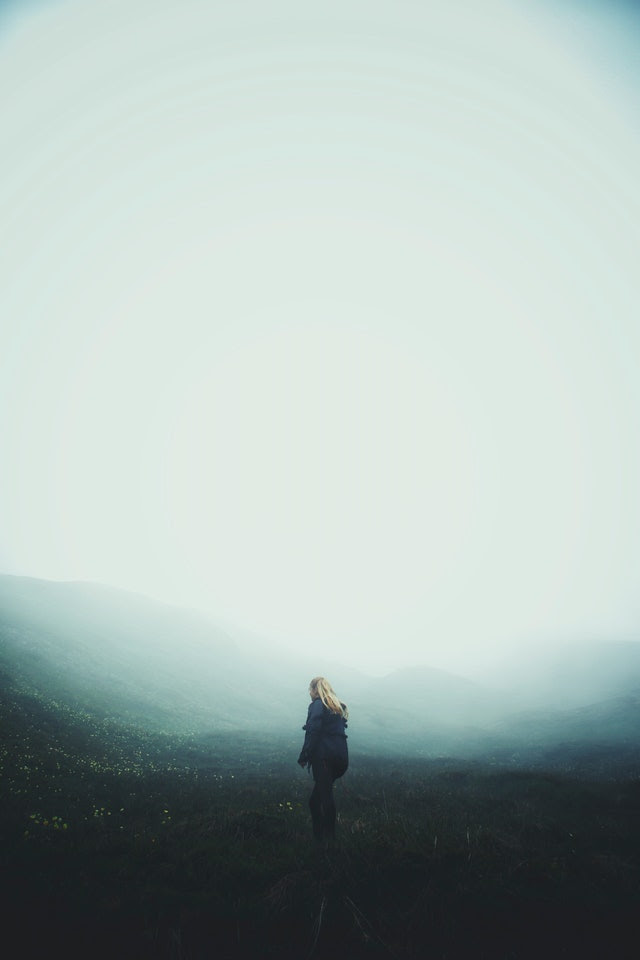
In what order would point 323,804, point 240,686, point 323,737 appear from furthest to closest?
point 240,686 < point 323,737 < point 323,804

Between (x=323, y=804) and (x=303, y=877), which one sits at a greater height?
(x=323, y=804)

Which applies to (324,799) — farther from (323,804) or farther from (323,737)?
(323,737)

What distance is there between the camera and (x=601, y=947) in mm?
4184

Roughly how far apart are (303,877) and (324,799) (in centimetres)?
211

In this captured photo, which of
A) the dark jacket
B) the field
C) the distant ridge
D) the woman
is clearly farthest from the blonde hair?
the distant ridge

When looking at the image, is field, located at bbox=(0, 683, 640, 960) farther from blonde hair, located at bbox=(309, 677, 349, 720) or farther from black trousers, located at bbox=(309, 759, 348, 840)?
blonde hair, located at bbox=(309, 677, 349, 720)

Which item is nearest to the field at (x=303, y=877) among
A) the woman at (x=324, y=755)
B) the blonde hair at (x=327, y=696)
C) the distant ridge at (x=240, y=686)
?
the woman at (x=324, y=755)

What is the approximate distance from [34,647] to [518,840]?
→ 4328 cm

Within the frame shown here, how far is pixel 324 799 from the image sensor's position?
7.52 m

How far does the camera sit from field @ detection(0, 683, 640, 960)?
4.19 metres

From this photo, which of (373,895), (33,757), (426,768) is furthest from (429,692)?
(373,895)

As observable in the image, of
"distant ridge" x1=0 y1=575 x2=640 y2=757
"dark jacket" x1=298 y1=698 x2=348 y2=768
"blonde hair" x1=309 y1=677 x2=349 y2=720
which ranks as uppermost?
"blonde hair" x1=309 y1=677 x2=349 y2=720

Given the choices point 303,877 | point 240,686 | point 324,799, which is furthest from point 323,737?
point 240,686

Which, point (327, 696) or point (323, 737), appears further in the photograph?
point (327, 696)
